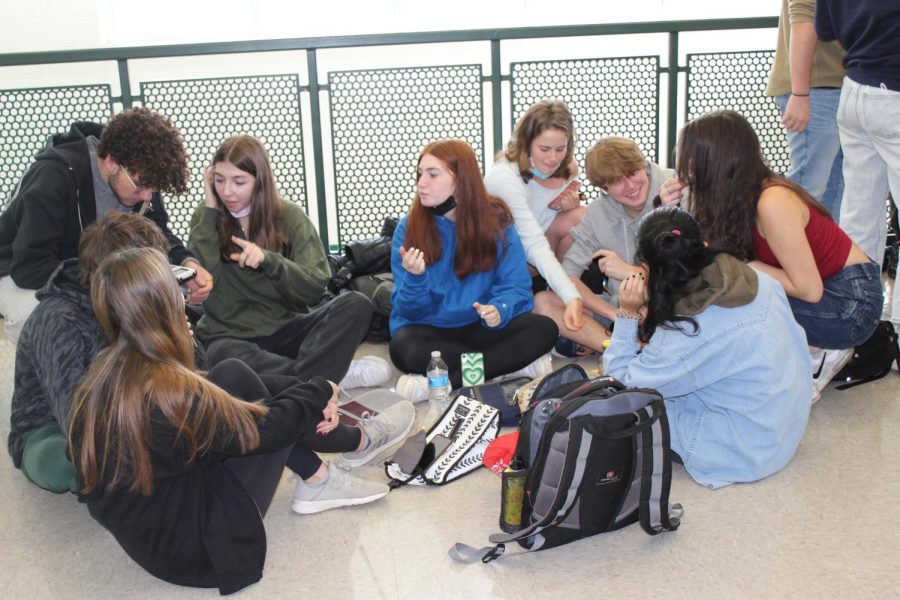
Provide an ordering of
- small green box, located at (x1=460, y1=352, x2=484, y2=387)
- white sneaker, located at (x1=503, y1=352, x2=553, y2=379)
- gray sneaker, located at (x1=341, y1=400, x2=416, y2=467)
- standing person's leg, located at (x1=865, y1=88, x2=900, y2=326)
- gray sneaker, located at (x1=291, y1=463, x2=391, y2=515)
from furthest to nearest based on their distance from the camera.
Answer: white sneaker, located at (x1=503, y1=352, x2=553, y2=379) → small green box, located at (x1=460, y1=352, x2=484, y2=387) → standing person's leg, located at (x1=865, y1=88, x2=900, y2=326) → gray sneaker, located at (x1=341, y1=400, x2=416, y2=467) → gray sneaker, located at (x1=291, y1=463, x2=391, y2=515)

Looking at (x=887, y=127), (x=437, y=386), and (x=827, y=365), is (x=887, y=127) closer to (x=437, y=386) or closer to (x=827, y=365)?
(x=827, y=365)

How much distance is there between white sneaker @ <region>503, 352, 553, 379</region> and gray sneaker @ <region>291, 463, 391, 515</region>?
1.05 meters

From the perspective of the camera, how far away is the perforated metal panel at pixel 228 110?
390 centimetres

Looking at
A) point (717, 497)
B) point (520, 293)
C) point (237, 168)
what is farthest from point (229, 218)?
point (717, 497)

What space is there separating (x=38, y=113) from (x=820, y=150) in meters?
3.44

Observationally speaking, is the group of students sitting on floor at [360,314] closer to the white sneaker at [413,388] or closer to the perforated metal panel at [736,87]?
the white sneaker at [413,388]

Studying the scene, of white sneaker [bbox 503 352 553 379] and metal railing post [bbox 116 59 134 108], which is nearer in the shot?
white sneaker [bbox 503 352 553 379]

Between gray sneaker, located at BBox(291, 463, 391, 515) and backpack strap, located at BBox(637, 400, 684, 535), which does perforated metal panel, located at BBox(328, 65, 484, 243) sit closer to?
gray sneaker, located at BBox(291, 463, 391, 515)

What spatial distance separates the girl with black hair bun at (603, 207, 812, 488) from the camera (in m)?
2.11

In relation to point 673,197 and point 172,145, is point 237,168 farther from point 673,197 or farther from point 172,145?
point 673,197

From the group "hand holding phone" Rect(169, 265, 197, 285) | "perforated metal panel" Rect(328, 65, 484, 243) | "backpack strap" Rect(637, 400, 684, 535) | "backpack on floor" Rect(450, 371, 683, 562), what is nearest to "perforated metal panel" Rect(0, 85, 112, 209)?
"perforated metal panel" Rect(328, 65, 484, 243)

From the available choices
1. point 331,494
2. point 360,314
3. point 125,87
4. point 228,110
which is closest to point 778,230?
point 360,314

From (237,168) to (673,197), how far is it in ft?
5.06

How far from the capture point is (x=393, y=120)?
13.0ft
